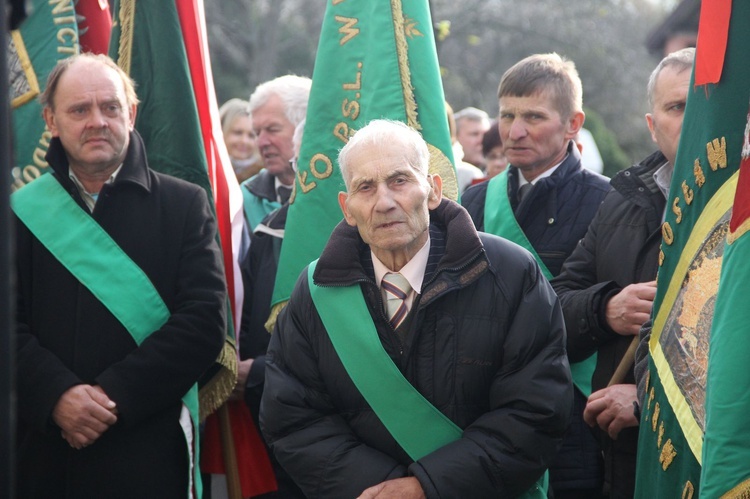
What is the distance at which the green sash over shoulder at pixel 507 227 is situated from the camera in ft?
14.8

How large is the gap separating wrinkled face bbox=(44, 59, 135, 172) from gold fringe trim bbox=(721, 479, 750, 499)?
2.92m

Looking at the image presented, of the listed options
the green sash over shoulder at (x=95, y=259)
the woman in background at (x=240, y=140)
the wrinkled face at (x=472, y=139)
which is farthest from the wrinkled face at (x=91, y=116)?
the wrinkled face at (x=472, y=139)

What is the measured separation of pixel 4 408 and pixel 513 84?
12.2 feet

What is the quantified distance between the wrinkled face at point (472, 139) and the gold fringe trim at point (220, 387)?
187 inches

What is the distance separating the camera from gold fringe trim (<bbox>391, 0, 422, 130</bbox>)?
4.82 metres

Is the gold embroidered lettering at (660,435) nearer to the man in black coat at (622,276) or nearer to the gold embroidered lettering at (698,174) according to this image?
the man in black coat at (622,276)

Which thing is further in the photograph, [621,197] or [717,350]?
[621,197]

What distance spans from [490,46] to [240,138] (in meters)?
18.2

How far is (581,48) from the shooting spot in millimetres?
25000

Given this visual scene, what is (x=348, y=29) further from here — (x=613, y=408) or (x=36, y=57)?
(x=613, y=408)

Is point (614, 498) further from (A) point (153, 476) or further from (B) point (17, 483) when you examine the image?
(B) point (17, 483)

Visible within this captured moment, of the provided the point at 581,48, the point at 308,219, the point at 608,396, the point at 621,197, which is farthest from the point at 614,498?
the point at 581,48

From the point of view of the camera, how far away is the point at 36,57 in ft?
18.2

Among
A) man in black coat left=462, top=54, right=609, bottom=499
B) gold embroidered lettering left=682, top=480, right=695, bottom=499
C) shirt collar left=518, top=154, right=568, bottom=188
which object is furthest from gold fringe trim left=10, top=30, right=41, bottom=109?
gold embroidered lettering left=682, top=480, right=695, bottom=499
